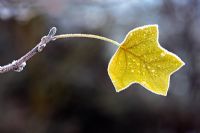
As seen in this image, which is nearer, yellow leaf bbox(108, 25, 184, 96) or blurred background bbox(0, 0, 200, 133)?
yellow leaf bbox(108, 25, 184, 96)

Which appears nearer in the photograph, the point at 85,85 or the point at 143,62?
the point at 143,62

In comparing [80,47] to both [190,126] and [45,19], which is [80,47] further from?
[190,126]

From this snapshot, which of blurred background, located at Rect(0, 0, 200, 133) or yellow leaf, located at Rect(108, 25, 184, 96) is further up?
blurred background, located at Rect(0, 0, 200, 133)

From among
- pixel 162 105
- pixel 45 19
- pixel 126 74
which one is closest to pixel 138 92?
pixel 162 105

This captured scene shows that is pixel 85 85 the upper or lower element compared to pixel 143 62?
upper
